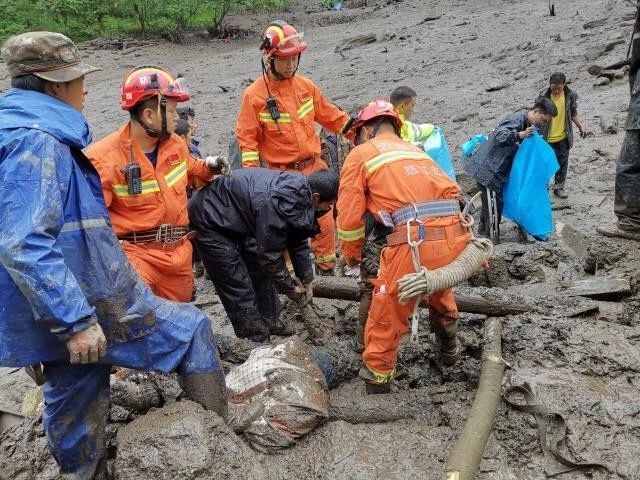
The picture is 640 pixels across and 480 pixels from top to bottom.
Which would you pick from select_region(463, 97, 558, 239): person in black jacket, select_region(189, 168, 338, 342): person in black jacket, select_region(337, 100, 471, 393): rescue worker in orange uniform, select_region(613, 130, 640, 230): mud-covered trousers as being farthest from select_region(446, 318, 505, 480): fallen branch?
select_region(463, 97, 558, 239): person in black jacket

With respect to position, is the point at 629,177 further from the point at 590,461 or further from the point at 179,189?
the point at 179,189

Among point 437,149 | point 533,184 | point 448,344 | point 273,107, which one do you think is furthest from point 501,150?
point 448,344

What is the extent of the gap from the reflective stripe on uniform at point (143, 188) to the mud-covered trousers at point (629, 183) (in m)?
3.55

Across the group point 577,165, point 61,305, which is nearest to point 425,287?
point 61,305

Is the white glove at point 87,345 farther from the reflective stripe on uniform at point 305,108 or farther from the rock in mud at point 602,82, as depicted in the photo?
the rock in mud at point 602,82

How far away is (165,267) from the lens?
356cm

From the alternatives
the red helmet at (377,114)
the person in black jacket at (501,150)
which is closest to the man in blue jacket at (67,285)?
the red helmet at (377,114)

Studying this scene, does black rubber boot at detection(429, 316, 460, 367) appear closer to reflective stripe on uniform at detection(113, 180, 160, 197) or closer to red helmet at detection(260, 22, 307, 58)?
reflective stripe on uniform at detection(113, 180, 160, 197)

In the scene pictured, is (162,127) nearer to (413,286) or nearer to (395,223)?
(395,223)

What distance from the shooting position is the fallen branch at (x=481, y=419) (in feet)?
8.71

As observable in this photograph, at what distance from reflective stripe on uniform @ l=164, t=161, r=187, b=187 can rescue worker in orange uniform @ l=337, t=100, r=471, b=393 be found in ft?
3.15

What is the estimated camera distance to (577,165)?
27.5ft

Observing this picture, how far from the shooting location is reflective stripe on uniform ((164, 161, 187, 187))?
3.47m

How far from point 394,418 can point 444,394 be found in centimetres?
35
